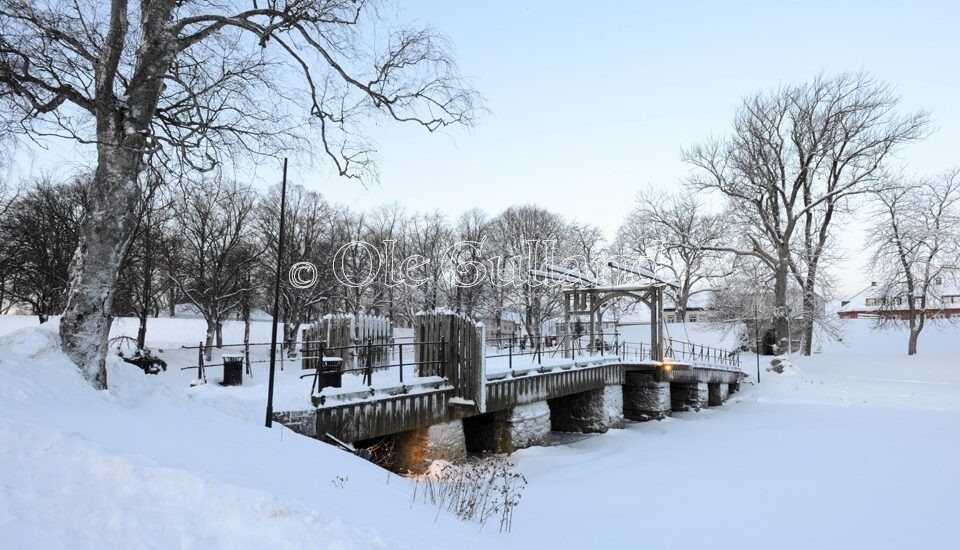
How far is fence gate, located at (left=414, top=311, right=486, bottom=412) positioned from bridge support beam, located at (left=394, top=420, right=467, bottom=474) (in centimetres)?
95

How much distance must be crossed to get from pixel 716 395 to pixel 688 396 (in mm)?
3335

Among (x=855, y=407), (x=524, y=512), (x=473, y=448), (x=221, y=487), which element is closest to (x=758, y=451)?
(x=473, y=448)

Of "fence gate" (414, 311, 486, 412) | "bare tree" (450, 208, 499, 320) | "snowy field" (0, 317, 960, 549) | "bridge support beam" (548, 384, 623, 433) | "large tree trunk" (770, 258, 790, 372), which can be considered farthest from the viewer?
"bare tree" (450, 208, 499, 320)

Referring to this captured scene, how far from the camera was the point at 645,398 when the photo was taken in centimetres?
2142

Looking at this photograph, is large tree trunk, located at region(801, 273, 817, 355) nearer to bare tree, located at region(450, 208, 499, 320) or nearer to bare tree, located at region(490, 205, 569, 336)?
bare tree, located at region(490, 205, 569, 336)

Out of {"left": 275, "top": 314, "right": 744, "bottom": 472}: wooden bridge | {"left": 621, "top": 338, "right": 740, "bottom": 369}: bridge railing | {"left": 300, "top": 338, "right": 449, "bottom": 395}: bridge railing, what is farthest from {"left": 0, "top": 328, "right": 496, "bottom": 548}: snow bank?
{"left": 621, "top": 338, "right": 740, "bottom": 369}: bridge railing

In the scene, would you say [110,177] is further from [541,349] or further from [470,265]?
[470,265]

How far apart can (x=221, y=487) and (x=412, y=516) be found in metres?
2.05

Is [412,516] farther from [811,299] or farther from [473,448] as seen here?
[811,299]

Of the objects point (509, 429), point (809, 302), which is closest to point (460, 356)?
point (509, 429)

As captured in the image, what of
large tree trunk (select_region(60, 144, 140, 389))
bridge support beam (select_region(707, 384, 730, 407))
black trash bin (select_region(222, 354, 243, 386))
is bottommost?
bridge support beam (select_region(707, 384, 730, 407))

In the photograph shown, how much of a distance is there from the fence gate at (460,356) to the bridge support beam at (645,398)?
10.9 meters

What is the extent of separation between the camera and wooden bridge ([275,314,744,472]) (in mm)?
9117

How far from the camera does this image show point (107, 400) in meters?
6.11
